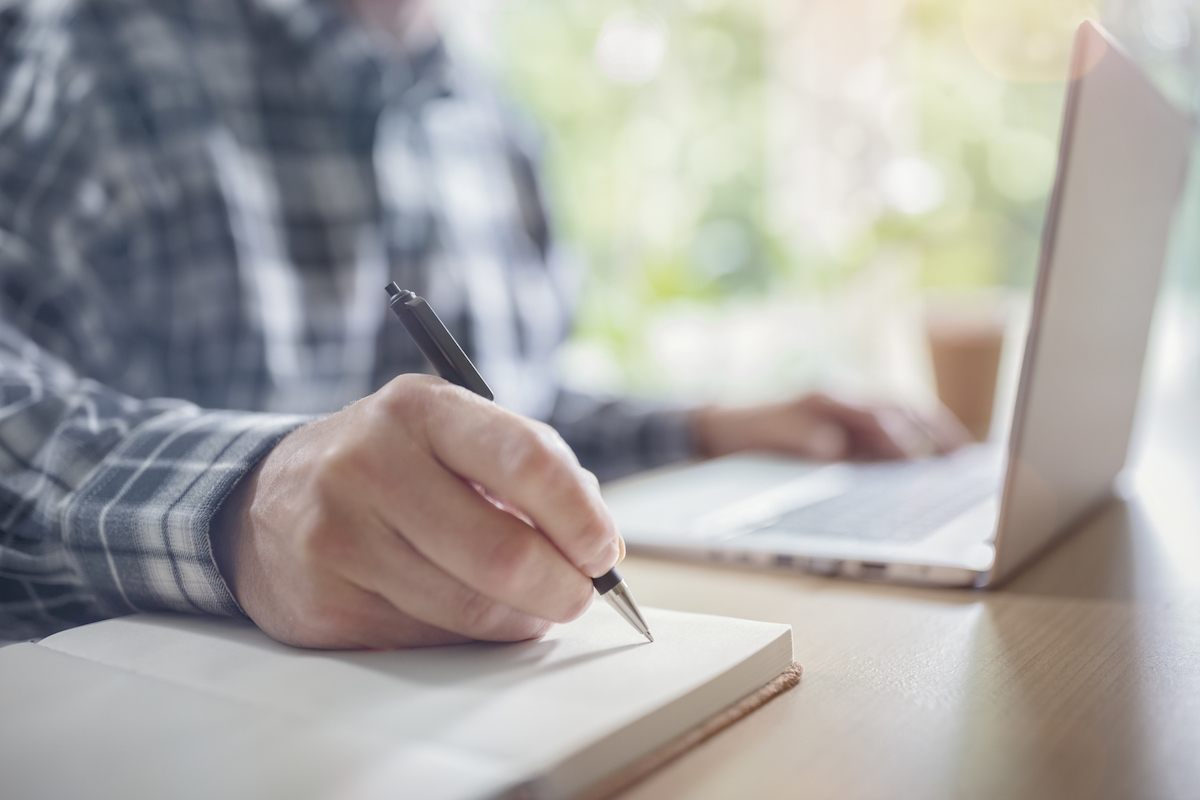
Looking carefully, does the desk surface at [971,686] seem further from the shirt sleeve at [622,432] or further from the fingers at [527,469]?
the shirt sleeve at [622,432]

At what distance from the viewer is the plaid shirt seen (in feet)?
1.39

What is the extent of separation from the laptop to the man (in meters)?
0.22

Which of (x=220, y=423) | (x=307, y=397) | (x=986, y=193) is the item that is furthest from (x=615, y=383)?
(x=220, y=423)

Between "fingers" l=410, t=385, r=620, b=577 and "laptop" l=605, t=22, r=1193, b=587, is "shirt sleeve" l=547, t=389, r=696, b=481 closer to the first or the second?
"laptop" l=605, t=22, r=1193, b=587

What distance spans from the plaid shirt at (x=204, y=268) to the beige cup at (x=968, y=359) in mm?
412

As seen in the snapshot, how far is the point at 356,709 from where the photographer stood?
0.28 metres

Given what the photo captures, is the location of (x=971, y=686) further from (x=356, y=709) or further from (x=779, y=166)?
(x=779, y=166)

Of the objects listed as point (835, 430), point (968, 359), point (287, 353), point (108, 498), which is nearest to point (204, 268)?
point (287, 353)

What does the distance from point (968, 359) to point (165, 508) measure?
1.05 meters

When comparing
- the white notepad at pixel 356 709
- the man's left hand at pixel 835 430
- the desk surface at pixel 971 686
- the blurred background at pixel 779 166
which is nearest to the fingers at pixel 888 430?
the man's left hand at pixel 835 430

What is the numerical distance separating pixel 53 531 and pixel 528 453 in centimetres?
29

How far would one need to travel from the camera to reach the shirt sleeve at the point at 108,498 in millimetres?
378

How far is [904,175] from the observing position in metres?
2.14

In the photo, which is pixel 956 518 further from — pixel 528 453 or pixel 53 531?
pixel 53 531
